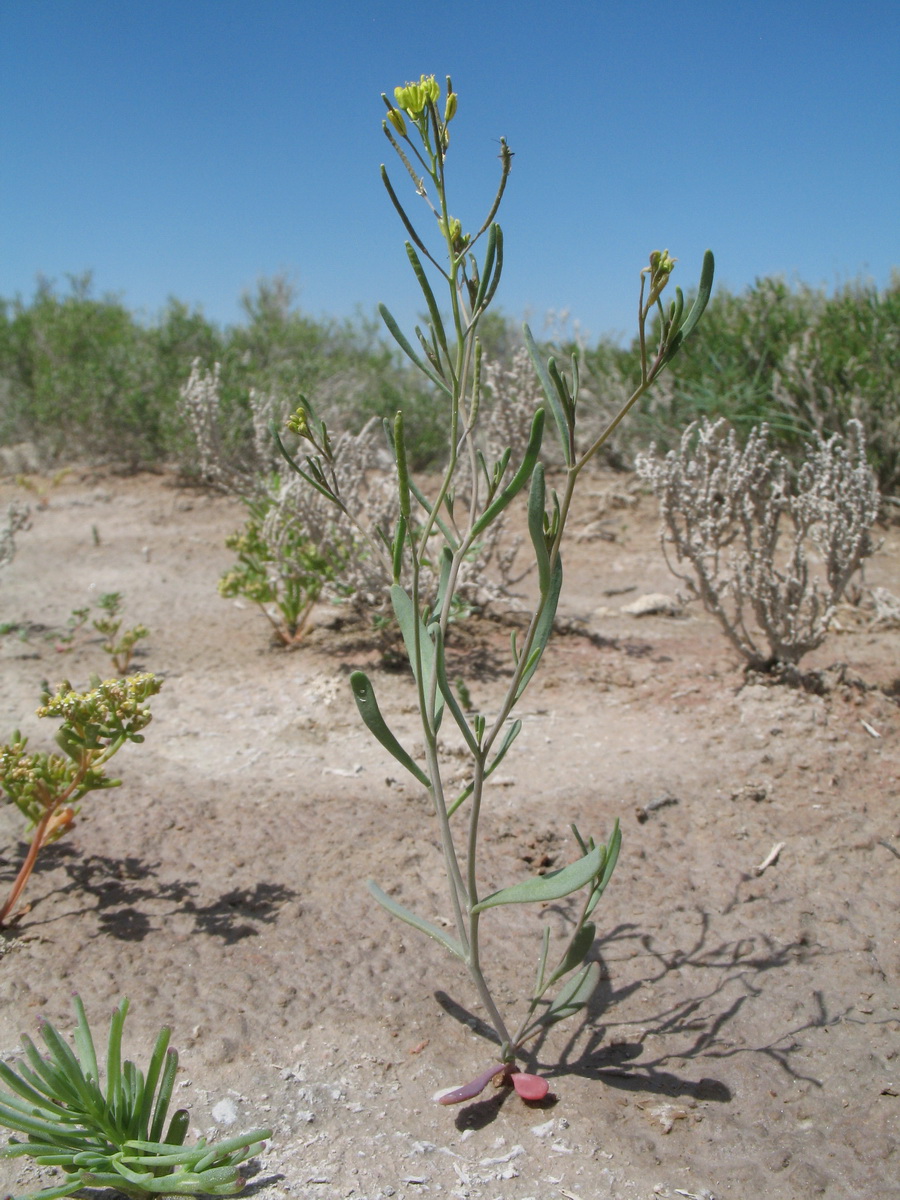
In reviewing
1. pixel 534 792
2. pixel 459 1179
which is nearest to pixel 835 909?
pixel 534 792

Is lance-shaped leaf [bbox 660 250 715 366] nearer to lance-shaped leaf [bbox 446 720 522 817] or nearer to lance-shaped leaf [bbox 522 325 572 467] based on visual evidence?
lance-shaped leaf [bbox 522 325 572 467]

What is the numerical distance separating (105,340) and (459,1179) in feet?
33.9

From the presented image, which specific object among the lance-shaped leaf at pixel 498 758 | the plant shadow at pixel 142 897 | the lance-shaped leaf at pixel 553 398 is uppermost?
the lance-shaped leaf at pixel 553 398

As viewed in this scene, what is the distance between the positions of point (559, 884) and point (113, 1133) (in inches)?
32.8

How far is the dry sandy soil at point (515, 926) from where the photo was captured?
164 centimetres

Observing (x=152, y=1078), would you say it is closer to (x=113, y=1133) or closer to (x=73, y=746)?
(x=113, y=1133)

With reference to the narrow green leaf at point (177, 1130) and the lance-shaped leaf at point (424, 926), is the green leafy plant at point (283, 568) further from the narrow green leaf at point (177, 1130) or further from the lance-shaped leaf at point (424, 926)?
the narrow green leaf at point (177, 1130)

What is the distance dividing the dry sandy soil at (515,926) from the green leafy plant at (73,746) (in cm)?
32

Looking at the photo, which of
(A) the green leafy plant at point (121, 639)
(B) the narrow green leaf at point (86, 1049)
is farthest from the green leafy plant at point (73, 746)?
(A) the green leafy plant at point (121, 639)

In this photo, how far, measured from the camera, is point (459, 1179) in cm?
154

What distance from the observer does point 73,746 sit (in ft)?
6.93

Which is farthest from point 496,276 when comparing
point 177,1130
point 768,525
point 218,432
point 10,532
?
point 218,432

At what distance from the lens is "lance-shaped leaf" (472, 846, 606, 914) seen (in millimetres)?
1437

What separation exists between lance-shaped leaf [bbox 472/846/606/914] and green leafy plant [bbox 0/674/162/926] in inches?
37.9
